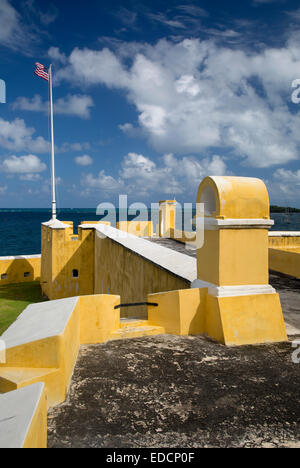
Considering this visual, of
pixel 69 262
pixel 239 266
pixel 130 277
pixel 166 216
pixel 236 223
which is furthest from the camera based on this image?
pixel 166 216

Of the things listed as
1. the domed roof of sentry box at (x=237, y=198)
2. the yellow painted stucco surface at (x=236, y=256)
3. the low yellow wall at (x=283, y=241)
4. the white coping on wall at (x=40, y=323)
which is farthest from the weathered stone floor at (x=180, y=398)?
the low yellow wall at (x=283, y=241)

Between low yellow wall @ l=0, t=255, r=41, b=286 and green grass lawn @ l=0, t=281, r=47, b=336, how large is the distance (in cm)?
80

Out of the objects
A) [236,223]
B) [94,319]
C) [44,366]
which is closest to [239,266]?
[236,223]

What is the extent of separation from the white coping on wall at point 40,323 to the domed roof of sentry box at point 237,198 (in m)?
2.25

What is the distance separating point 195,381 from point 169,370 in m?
0.33

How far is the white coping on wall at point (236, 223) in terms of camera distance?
4523 millimetres

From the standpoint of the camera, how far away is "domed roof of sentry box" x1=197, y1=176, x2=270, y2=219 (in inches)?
181

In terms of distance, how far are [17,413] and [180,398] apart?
149 cm

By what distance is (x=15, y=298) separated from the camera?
20297 mm

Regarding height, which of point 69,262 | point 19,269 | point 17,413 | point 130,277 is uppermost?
point 17,413

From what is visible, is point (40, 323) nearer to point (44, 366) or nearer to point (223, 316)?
point (44, 366)

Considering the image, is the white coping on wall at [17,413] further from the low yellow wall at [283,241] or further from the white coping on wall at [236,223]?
the low yellow wall at [283,241]

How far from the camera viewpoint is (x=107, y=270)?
14.5m
